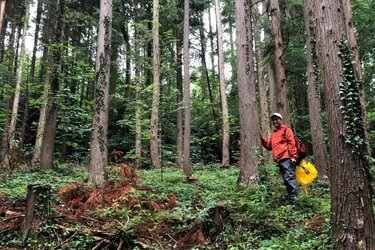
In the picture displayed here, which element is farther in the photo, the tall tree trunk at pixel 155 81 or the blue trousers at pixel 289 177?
the tall tree trunk at pixel 155 81

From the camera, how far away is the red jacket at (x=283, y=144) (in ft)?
22.8

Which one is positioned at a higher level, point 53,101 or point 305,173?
point 53,101

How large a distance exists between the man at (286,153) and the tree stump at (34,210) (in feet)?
14.2

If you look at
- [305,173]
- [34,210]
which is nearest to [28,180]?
[34,210]

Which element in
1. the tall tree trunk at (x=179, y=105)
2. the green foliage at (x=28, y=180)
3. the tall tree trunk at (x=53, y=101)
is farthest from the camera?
the tall tree trunk at (x=179, y=105)

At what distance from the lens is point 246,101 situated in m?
8.78

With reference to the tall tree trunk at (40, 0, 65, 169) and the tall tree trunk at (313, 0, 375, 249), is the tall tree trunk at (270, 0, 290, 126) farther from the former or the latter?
the tall tree trunk at (40, 0, 65, 169)

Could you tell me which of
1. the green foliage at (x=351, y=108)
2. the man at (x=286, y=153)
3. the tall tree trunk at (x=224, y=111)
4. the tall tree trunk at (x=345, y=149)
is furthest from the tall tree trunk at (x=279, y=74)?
the tall tree trunk at (x=224, y=111)

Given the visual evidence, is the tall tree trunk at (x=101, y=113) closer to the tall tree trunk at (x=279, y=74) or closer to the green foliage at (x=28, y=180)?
the green foliage at (x=28, y=180)

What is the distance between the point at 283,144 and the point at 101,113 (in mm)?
4312

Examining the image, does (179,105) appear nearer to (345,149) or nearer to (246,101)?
(246,101)

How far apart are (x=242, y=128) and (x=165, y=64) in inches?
446

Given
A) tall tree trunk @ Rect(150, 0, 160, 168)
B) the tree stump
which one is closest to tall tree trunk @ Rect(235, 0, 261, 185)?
the tree stump

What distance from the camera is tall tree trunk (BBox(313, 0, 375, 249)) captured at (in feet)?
13.1
